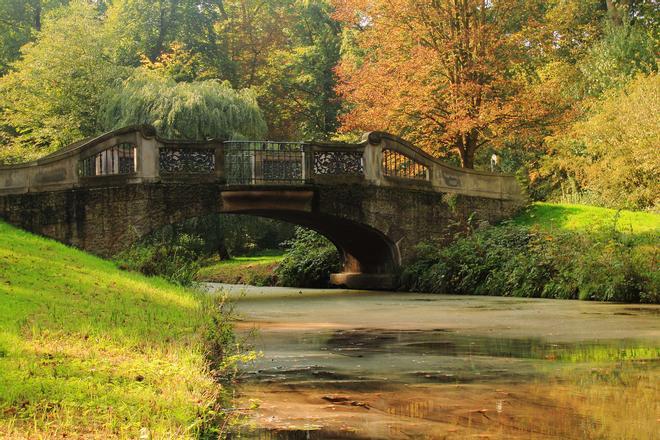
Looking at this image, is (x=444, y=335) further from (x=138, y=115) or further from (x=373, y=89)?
(x=138, y=115)

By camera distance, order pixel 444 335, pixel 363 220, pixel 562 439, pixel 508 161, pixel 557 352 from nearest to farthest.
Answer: pixel 562 439
pixel 557 352
pixel 444 335
pixel 363 220
pixel 508 161

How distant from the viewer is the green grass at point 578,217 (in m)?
24.7

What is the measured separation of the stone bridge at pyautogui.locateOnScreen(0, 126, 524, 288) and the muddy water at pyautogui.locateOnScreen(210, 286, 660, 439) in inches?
340

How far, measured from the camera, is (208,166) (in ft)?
77.6

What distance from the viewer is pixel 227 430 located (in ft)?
17.6

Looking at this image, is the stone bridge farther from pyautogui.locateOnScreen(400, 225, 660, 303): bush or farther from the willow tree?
the willow tree

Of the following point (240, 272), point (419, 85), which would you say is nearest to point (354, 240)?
point (419, 85)

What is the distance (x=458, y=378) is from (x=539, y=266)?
574 inches

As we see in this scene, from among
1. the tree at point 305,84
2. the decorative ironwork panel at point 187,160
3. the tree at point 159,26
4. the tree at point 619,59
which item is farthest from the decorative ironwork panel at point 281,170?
the tree at point 305,84

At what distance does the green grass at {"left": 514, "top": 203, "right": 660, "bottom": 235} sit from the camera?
24.7 meters

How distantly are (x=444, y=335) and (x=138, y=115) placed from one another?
23.4 meters

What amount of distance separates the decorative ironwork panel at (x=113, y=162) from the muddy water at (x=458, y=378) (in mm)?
9218

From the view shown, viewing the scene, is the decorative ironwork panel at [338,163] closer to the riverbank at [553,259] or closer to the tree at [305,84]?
the riverbank at [553,259]

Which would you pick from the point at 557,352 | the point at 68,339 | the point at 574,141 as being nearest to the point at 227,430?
the point at 68,339
